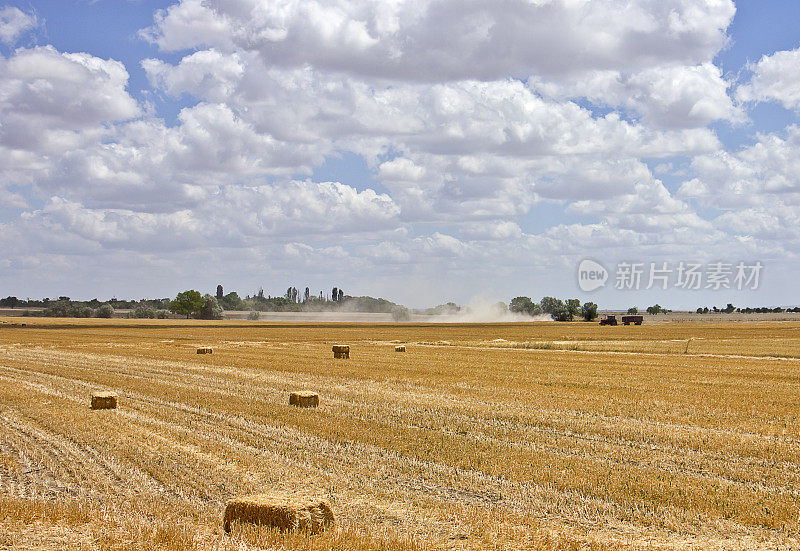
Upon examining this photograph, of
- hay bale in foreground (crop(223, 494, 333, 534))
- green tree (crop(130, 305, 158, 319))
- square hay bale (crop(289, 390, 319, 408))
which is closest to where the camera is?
hay bale in foreground (crop(223, 494, 333, 534))

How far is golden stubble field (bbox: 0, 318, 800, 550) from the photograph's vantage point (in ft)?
26.8

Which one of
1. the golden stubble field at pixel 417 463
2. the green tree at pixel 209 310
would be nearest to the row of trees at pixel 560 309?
the green tree at pixel 209 310

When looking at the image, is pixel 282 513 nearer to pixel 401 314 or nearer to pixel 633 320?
pixel 633 320

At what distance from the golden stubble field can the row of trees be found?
145 m

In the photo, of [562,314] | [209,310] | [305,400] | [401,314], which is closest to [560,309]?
[562,314]

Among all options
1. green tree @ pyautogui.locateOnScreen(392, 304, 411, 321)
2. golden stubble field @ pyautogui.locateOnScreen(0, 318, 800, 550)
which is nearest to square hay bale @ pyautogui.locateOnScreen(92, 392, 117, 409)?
golden stubble field @ pyautogui.locateOnScreen(0, 318, 800, 550)

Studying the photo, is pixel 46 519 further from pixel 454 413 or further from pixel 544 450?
pixel 454 413

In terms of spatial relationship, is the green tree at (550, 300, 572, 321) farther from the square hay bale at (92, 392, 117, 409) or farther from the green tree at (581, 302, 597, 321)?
the square hay bale at (92, 392, 117, 409)

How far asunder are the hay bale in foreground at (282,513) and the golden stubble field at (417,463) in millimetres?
175

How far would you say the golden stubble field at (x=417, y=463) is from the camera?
26.8 ft

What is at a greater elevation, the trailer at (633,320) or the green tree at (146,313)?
the trailer at (633,320)

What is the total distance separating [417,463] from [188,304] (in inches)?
7294

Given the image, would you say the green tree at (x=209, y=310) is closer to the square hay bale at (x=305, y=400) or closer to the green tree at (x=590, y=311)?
the green tree at (x=590, y=311)

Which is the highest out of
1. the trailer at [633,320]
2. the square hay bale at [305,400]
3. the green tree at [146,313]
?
the trailer at [633,320]
